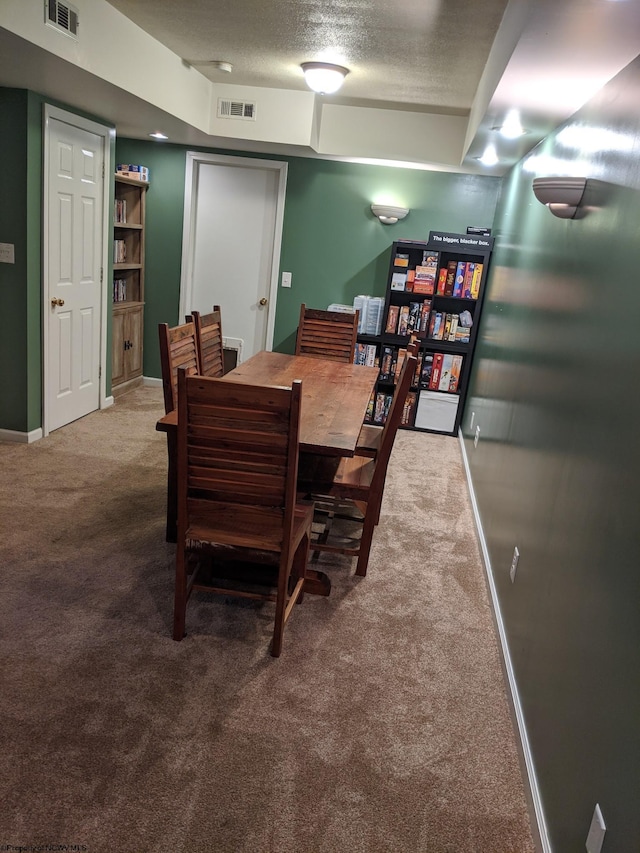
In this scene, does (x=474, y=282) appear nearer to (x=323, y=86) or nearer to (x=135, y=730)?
(x=323, y=86)

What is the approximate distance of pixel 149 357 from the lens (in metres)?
6.25

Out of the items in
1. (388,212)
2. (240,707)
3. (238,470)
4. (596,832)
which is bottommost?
(240,707)

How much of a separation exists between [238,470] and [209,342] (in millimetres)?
1875

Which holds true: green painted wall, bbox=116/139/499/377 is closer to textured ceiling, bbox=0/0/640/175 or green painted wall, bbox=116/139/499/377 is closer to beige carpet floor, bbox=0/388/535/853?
textured ceiling, bbox=0/0/640/175

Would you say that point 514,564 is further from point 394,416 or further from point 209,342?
point 209,342

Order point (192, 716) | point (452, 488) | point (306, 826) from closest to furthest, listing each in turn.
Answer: point (306, 826), point (192, 716), point (452, 488)

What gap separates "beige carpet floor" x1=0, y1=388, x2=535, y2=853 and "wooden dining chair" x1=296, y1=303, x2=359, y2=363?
188 cm

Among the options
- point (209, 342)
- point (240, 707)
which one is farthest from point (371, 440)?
point (240, 707)

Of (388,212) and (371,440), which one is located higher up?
(388,212)

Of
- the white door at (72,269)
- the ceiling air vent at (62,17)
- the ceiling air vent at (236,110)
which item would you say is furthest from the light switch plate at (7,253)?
the ceiling air vent at (236,110)

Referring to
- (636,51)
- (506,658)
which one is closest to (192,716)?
(506,658)

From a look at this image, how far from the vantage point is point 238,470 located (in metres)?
2.22

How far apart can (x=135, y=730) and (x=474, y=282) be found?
4.41 metres

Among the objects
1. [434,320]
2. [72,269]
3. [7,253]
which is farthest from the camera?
[434,320]
